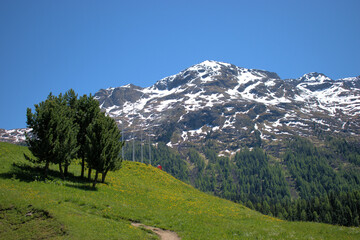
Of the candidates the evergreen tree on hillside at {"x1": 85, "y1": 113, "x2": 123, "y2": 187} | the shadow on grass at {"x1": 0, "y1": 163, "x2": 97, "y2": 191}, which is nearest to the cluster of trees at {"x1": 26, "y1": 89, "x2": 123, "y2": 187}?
the evergreen tree on hillside at {"x1": 85, "y1": 113, "x2": 123, "y2": 187}

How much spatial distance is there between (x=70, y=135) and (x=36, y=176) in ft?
22.5

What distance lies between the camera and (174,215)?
30.9 meters

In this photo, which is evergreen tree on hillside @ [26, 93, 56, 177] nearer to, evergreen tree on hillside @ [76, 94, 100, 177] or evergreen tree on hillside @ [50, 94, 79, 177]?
evergreen tree on hillside @ [50, 94, 79, 177]

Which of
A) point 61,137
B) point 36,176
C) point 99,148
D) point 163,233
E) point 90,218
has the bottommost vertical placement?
point 163,233

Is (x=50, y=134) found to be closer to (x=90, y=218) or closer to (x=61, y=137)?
(x=61, y=137)

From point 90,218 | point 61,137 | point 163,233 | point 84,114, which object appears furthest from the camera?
point 84,114

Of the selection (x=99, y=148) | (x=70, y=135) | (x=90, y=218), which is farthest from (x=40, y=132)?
(x=90, y=218)

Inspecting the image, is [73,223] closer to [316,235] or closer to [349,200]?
[316,235]

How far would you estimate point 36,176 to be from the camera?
117 feet

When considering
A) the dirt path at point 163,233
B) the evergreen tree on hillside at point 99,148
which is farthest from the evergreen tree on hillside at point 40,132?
the dirt path at point 163,233

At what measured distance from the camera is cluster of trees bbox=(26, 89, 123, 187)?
35469 millimetres

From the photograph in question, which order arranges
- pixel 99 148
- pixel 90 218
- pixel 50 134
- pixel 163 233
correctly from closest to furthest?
pixel 90 218 < pixel 163 233 < pixel 50 134 < pixel 99 148

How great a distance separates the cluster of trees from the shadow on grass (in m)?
1.18

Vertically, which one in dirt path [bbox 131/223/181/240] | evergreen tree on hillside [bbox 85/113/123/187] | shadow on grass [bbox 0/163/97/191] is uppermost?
evergreen tree on hillside [bbox 85/113/123/187]
